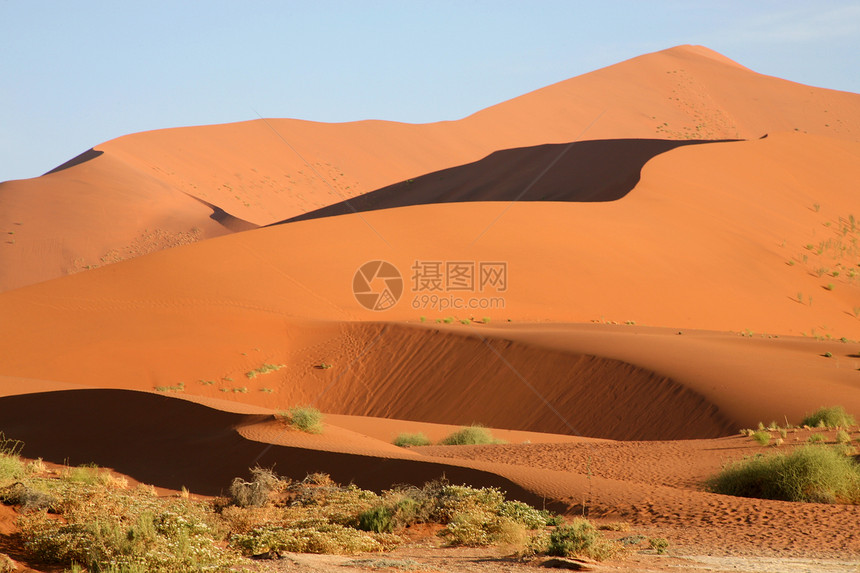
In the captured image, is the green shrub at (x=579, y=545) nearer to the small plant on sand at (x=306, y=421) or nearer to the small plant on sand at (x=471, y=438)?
the small plant on sand at (x=306, y=421)

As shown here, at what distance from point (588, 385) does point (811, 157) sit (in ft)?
121

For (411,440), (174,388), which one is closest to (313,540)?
(411,440)

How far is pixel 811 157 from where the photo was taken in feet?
163

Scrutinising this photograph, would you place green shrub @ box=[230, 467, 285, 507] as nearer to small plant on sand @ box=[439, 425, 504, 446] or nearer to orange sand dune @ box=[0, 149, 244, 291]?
small plant on sand @ box=[439, 425, 504, 446]

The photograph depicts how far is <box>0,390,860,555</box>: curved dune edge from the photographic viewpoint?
8.55 m

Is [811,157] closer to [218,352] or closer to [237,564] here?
[218,352]

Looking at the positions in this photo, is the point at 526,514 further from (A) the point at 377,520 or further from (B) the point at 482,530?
(A) the point at 377,520

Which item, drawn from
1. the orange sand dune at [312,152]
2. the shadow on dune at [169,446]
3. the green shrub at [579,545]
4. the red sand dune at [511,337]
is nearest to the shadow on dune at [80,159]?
the orange sand dune at [312,152]

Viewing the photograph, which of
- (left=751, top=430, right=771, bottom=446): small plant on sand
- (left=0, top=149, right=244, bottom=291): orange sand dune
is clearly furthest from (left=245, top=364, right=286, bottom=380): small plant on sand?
(left=0, top=149, right=244, bottom=291): orange sand dune

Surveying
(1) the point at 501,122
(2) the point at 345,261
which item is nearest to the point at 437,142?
(1) the point at 501,122

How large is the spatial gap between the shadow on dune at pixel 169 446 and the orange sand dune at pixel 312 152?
44.2m

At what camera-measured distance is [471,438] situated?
16.7 metres

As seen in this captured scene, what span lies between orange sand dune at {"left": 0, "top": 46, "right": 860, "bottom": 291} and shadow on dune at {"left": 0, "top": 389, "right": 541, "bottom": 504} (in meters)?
44.2
